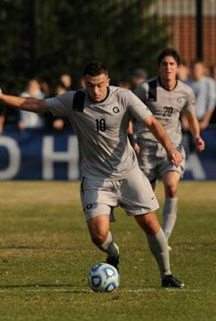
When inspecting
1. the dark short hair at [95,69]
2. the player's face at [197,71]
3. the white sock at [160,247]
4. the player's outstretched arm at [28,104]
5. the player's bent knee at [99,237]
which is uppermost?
the dark short hair at [95,69]

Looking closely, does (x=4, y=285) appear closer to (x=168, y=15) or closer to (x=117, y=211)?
(x=117, y=211)

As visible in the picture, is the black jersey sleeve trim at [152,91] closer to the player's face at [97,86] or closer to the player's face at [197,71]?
the player's face at [97,86]

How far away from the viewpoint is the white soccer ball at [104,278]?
35.4 feet

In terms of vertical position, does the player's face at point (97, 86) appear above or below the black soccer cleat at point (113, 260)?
above

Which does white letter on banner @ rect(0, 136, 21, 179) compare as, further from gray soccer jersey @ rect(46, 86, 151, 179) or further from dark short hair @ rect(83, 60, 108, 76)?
dark short hair @ rect(83, 60, 108, 76)

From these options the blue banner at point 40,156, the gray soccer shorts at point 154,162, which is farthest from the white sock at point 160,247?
the blue banner at point 40,156

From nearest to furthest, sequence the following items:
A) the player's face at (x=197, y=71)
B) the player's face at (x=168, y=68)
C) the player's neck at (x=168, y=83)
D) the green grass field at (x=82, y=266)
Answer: the green grass field at (x=82, y=266)
the player's face at (x=168, y=68)
the player's neck at (x=168, y=83)
the player's face at (x=197, y=71)

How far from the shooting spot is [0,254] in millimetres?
13844

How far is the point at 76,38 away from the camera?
28031 mm

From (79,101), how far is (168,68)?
3.20 m

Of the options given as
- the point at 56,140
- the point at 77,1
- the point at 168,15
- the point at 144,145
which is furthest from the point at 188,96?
the point at 168,15

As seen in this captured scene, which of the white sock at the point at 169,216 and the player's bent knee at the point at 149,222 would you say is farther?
the white sock at the point at 169,216

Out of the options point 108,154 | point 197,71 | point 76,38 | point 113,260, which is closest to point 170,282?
point 113,260

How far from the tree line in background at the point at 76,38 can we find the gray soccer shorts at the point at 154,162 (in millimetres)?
11806
